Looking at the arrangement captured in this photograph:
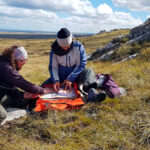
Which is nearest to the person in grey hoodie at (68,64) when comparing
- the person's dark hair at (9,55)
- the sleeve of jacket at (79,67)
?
the sleeve of jacket at (79,67)

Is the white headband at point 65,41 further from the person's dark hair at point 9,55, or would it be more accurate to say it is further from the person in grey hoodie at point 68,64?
the person's dark hair at point 9,55

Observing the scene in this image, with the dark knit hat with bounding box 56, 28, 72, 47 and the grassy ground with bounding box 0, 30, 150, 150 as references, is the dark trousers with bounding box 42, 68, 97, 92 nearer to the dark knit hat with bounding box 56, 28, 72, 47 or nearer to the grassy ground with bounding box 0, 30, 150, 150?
the grassy ground with bounding box 0, 30, 150, 150

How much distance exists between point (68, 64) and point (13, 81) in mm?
2241

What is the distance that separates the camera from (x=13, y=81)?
4879 mm

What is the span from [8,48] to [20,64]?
0.51 metres

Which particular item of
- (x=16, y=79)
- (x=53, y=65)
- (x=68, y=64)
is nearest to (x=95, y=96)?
(x=68, y=64)

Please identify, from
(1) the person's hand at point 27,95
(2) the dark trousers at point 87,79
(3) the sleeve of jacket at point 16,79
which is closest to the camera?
(3) the sleeve of jacket at point 16,79

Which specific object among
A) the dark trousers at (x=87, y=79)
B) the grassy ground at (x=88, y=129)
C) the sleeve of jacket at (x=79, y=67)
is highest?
the sleeve of jacket at (x=79, y=67)

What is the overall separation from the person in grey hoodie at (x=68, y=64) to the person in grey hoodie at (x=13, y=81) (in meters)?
1.05

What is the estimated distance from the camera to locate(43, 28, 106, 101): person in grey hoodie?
5922 mm

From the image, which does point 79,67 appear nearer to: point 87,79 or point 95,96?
point 87,79

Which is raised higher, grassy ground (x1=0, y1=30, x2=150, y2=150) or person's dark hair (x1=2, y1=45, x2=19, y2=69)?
person's dark hair (x1=2, y1=45, x2=19, y2=69)

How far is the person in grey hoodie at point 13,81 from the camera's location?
187 inches

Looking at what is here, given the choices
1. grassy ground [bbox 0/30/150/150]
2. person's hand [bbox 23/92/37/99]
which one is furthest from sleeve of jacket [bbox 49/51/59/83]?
grassy ground [bbox 0/30/150/150]
